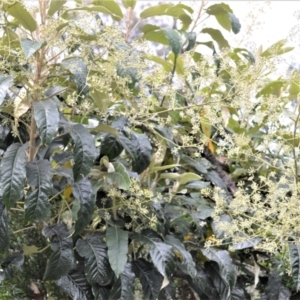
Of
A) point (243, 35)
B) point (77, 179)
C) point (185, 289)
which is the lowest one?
point (185, 289)

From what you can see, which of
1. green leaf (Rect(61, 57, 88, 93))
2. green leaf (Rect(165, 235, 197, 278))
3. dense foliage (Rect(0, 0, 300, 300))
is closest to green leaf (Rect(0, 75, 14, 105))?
dense foliage (Rect(0, 0, 300, 300))

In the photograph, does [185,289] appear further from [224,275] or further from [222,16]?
[222,16]

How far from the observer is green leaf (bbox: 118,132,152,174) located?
0.96 metres

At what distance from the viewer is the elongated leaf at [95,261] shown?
922 mm

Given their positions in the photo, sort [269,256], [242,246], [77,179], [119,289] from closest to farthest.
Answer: [77,179] < [119,289] < [242,246] < [269,256]

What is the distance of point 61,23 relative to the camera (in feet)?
2.82

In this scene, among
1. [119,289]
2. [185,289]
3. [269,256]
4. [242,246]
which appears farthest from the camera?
[185,289]

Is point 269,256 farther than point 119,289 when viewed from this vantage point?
Yes

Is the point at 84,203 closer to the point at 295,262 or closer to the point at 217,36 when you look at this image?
the point at 295,262

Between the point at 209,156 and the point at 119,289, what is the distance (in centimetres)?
53

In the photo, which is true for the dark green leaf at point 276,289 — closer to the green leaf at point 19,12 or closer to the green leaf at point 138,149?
the green leaf at point 138,149

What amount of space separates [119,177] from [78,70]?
0.23m

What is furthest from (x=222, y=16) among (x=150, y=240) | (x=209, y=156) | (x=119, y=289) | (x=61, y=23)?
(x=119, y=289)

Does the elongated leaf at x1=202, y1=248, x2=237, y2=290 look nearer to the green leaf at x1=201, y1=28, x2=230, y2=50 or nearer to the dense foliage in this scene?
the dense foliage
